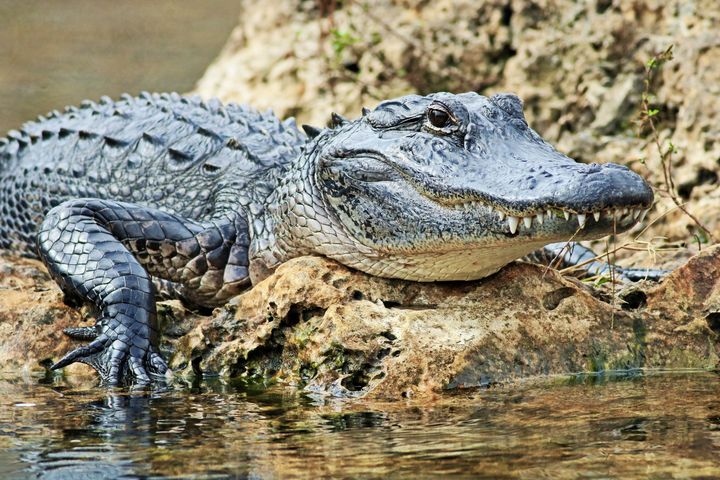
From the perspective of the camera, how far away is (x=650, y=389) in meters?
3.98

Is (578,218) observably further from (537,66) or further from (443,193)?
(537,66)

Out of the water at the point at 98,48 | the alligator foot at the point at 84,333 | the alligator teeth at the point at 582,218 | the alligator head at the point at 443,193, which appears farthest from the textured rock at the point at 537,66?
the alligator foot at the point at 84,333

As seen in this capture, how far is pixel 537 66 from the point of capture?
28.2ft

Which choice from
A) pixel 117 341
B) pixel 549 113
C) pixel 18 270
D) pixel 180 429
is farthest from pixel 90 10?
pixel 180 429

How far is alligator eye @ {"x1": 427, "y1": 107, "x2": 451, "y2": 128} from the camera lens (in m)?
4.63

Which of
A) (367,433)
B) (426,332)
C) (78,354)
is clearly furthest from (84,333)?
(367,433)

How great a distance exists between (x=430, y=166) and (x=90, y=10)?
1573 cm

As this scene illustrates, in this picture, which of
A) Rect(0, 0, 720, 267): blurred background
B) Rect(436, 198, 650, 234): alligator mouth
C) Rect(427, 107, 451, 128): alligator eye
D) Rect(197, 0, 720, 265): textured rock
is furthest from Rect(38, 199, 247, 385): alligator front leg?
Rect(197, 0, 720, 265): textured rock

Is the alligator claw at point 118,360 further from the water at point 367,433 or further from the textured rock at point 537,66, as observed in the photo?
the textured rock at point 537,66

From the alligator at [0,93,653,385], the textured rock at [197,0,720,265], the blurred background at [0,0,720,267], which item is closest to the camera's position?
the alligator at [0,93,653,385]

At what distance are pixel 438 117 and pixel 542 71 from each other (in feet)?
13.8

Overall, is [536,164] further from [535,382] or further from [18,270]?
[18,270]

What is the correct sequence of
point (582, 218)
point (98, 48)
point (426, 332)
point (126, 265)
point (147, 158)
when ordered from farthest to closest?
point (98, 48) → point (147, 158) → point (126, 265) → point (426, 332) → point (582, 218)

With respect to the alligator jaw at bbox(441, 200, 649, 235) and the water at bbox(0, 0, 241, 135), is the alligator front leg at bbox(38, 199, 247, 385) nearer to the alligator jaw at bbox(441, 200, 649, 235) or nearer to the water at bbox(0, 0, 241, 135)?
the alligator jaw at bbox(441, 200, 649, 235)
